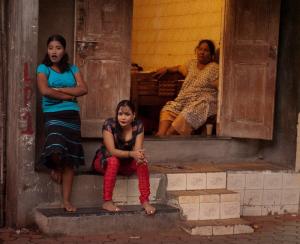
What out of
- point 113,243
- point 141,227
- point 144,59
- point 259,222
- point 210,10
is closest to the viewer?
point 113,243

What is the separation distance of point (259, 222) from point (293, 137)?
1280 mm

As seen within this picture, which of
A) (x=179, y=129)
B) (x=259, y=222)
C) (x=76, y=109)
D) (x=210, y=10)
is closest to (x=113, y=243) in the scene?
(x=76, y=109)

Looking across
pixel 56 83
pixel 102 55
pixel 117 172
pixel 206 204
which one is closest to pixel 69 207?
pixel 117 172

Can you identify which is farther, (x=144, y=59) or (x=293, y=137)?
(x=144, y=59)

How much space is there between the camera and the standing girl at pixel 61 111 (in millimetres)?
6660

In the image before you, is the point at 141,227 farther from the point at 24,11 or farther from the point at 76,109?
the point at 24,11

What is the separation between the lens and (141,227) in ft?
22.9

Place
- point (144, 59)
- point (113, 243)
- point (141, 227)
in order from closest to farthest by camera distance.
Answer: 1. point (113, 243)
2. point (141, 227)
3. point (144, 59)

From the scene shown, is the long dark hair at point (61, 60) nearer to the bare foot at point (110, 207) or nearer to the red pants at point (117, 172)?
the red pants at point (117, 172)

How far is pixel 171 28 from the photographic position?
11.8 m

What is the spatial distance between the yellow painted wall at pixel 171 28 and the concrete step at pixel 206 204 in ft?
12.9

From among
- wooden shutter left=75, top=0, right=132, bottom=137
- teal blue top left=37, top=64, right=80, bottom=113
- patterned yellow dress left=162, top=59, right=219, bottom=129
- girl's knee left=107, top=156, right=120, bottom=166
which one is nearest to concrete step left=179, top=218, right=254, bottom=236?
girl's knee left=107, top=156, right=120, bottom=166

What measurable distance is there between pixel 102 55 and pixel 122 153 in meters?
1.34

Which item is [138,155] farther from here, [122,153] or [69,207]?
[69,207]
